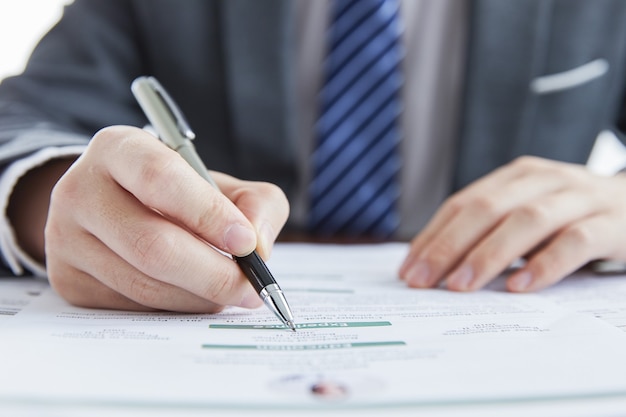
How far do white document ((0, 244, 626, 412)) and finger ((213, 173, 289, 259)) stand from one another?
5 cm

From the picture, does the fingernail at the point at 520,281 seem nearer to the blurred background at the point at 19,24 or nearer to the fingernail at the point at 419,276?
the fingernail at the point at 419,276

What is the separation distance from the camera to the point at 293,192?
82 centimetres

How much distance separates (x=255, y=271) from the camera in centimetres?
36

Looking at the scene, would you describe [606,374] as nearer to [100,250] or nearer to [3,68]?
[100,250]

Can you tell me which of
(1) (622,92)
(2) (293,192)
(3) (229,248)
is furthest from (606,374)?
(1) (622,92)

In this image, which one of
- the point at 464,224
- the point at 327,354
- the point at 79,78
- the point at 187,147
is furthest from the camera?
the point at 79,78

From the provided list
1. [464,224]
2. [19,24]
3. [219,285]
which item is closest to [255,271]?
[219,285]

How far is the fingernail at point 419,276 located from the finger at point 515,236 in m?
0.02

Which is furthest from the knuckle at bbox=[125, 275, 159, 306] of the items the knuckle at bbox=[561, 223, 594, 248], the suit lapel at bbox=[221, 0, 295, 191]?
the suit lapel at bbox=[221, 0, 295, 191]

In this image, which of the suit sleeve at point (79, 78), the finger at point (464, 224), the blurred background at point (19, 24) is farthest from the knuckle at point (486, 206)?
the blurred background at point (19, 24)

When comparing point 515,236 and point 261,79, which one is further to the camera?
point 261,79

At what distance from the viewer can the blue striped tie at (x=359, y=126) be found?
794mm

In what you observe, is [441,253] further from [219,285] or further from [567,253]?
[219,285]

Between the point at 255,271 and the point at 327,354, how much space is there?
8 cm
